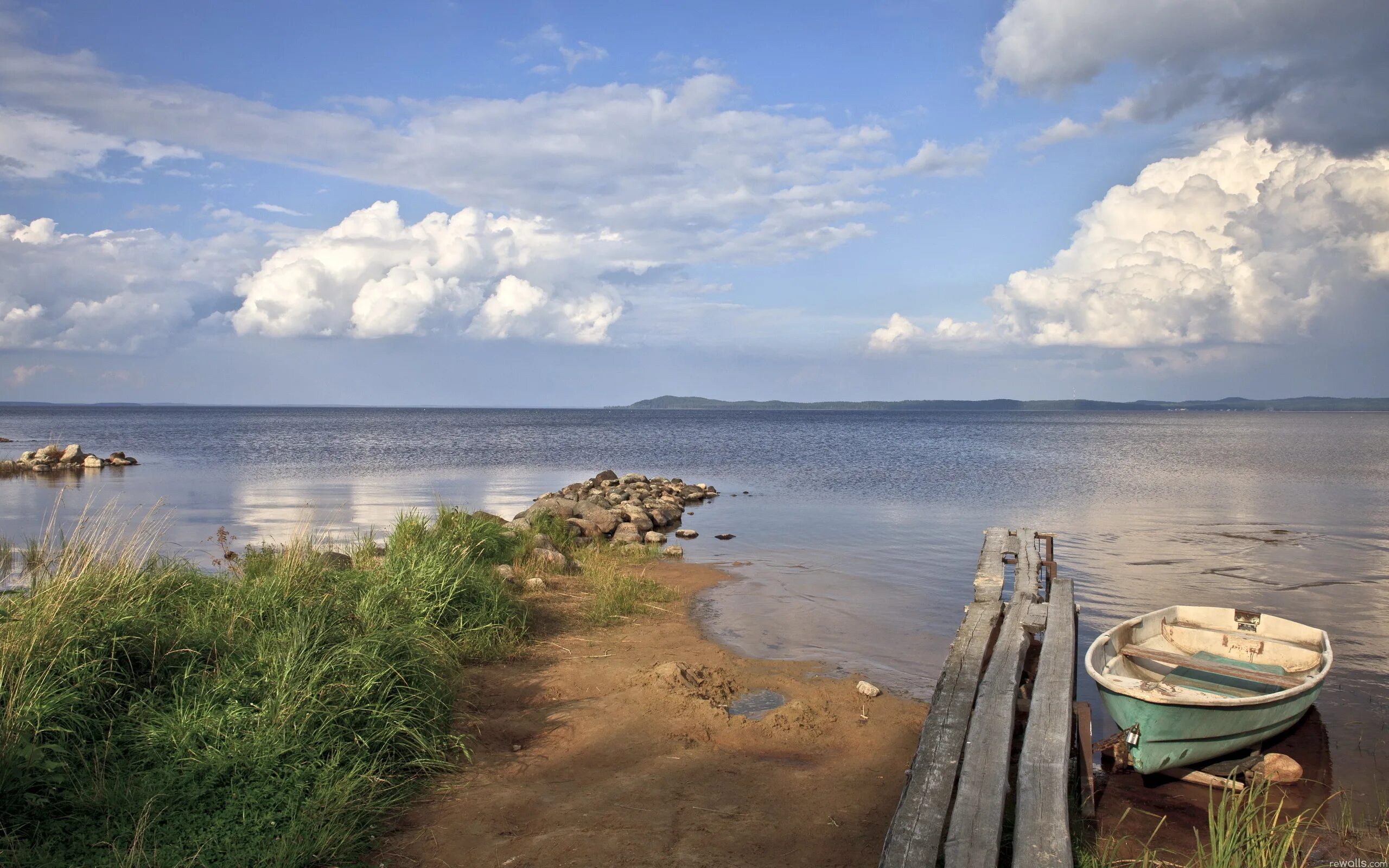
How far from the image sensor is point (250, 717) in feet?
19.1

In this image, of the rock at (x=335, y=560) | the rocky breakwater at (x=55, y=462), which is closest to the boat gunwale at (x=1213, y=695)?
the rock at (x=335, y=560)

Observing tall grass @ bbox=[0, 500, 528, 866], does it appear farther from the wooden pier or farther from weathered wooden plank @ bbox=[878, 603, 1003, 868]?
the wooden pier

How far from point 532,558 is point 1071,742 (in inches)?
336

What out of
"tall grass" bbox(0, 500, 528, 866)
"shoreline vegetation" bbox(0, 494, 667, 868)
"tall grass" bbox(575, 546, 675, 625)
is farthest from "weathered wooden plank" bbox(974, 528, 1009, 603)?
"tall grass" bbox(0, 500, 528, 866)

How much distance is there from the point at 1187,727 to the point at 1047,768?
2.25m

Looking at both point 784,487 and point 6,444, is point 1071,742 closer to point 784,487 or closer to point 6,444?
point 784,487

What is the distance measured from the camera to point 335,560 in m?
10.7

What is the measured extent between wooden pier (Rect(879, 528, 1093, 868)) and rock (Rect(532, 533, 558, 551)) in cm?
749

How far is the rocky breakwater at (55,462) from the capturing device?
36.5m

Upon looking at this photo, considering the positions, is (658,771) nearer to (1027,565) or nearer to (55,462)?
(1027,565)

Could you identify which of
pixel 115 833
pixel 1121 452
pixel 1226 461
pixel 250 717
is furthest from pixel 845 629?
pixel 1121 452

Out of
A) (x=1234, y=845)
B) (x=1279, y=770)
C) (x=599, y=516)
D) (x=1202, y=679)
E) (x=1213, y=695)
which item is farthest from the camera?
(x=599, y=516)

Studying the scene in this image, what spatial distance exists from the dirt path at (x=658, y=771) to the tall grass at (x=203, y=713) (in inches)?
19.3

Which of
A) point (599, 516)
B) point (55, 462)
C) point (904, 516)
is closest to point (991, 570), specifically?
point (599, 516)
